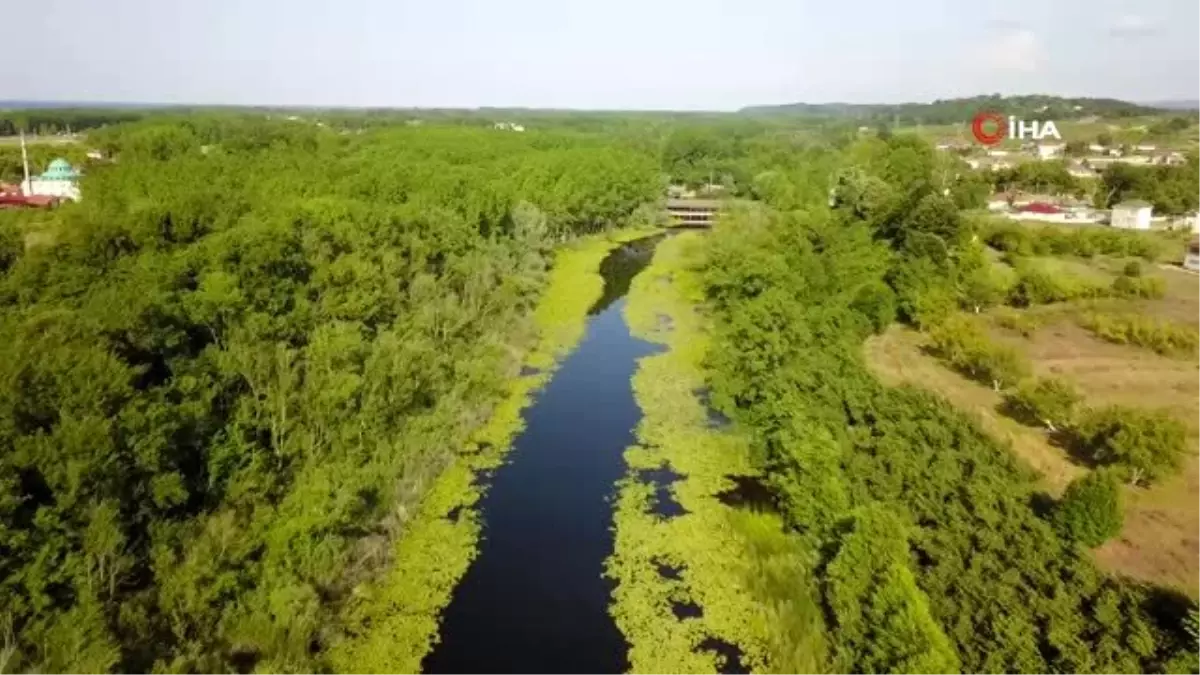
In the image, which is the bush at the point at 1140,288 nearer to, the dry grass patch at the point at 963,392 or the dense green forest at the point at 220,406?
the dry grass patch at the point at 963,392

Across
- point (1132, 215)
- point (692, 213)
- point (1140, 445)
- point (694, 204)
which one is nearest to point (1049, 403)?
point (1140, 445)

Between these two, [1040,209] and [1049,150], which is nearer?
[1040,209]

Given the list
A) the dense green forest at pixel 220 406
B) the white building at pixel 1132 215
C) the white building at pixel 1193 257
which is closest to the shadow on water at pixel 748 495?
the dense green forest at pixel 220 406

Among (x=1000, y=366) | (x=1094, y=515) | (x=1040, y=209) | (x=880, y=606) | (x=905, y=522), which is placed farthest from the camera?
(x=1040, y=209)

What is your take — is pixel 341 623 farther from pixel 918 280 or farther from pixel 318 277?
pixel 918 280

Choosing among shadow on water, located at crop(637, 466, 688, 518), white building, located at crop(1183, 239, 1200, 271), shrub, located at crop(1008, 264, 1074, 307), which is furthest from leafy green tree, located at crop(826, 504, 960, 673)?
white building, located at crop(1183, 239, 1200, 271)

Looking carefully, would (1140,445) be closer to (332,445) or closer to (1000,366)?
(1000,366)
